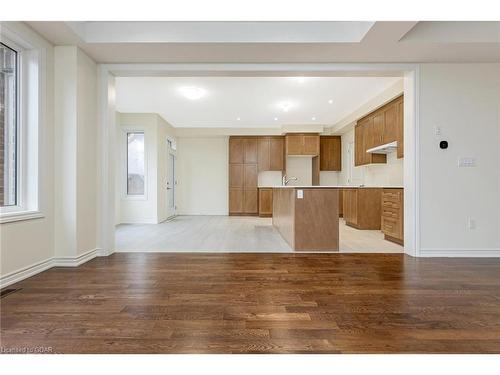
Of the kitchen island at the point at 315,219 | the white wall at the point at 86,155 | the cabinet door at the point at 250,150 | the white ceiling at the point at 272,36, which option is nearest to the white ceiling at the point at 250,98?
the cabinet door at the point at 250,150

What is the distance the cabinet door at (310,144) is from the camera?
9.17m

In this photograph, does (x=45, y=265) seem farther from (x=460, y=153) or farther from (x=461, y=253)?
(x=460, y=153)

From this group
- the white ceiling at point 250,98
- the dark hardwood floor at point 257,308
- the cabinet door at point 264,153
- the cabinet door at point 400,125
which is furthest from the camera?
the cabinet door at point 264,153

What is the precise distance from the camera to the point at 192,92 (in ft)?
19.3

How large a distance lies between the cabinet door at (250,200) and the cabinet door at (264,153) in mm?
754

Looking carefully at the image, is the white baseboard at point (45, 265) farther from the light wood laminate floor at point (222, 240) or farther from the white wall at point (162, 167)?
A: the white wall at point (162, 167)

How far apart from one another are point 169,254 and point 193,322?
7.09ft

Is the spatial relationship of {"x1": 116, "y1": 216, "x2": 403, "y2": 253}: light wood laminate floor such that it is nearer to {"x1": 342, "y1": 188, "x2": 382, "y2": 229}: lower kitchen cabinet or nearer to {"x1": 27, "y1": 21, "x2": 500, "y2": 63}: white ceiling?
{"x1": 342, "y1": 188, "x2": 382, "y2": 229}: lower kitchen cabinet

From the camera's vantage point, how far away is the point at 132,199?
7574 mm

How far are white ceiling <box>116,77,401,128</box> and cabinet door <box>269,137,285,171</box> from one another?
87cm

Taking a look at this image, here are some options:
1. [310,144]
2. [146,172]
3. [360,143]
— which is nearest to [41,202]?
[146,172]

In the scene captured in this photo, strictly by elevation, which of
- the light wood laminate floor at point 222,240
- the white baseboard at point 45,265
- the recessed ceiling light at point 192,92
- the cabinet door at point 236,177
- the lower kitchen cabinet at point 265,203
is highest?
the recessed ceiling light at point 192,92
